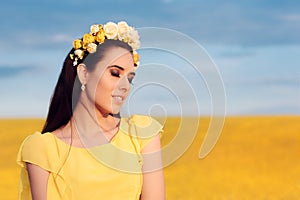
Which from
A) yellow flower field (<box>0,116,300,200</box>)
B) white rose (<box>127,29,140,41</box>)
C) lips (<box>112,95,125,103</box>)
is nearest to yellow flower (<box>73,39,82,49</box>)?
white rose (<box>127,29,140,41</box>)

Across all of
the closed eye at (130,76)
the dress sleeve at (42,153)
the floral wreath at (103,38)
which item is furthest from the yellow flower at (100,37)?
the dress sleeve at (42,153)

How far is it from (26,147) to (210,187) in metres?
5.66

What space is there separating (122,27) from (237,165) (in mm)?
7161

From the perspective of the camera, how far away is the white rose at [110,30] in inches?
146

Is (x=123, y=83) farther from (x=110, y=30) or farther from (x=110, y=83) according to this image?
(x=110, y=30)

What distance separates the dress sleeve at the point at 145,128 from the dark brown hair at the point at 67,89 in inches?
11.8

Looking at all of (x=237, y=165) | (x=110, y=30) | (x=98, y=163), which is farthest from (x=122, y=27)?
(x=237, y=165)

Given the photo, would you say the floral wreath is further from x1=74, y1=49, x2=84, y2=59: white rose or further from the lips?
the lips

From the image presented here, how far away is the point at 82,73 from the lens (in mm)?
3600

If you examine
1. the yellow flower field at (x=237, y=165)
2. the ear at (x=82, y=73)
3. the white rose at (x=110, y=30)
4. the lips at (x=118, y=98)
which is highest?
the yellow flower field at (x=237, y=165)

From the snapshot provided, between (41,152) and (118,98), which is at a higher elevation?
(118,98)

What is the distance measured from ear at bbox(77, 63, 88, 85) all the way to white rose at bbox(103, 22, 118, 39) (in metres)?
0.21

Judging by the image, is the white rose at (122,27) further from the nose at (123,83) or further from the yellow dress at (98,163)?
the yellow dress at (98,163)

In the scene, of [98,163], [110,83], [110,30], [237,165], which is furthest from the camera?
[237,165]
